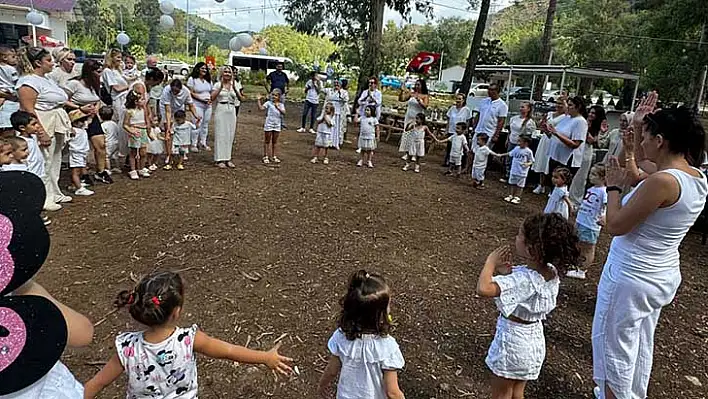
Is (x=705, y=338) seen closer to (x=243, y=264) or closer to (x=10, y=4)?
(x=243, y=264)

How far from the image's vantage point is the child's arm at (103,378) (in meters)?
1.75

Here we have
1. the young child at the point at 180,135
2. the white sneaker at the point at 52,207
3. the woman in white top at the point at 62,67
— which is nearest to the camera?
the white sneaker at the point at 52,207

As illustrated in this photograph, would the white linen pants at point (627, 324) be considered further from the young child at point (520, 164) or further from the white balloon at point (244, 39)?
the white balloon at point (244, 39)

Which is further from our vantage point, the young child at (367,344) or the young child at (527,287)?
the young child at (527,287)

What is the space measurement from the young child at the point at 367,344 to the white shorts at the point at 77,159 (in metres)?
5.49

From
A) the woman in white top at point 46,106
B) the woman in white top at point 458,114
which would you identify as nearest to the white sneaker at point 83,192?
the woman in white top at point 46,106

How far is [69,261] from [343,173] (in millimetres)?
5070

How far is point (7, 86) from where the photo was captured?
585cm

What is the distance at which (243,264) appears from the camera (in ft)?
14.8

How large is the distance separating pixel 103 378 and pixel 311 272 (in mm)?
2761

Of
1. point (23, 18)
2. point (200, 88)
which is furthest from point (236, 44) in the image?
point (23, 18)

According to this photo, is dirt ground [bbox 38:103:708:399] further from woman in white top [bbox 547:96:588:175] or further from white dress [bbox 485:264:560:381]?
woman in white top [bbox 547:96:588:175]

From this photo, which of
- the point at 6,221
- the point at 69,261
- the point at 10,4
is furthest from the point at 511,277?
the point at 10,4

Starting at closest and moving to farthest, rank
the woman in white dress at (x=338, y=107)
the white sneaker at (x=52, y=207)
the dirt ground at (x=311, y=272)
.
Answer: the dirt ground at (x=311, y=272)
the white sneaker at (x=52, y=207)
the woman in white dress at (x=338, y=107)
